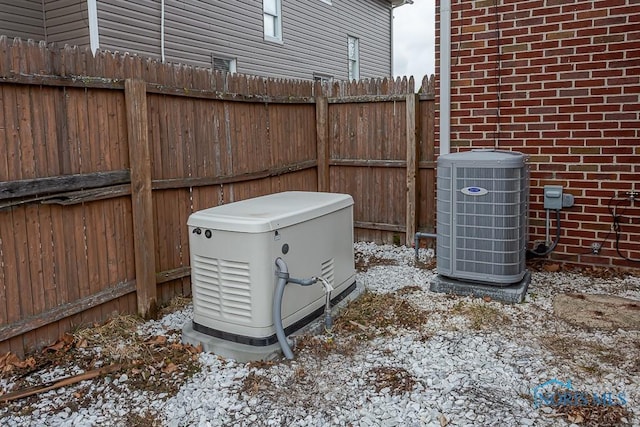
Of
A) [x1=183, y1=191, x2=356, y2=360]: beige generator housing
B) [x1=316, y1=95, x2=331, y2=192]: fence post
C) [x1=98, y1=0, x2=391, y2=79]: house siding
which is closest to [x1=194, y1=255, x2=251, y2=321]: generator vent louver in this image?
[x1=183, y1=191, x2=356, y2=360]: beige generator housing

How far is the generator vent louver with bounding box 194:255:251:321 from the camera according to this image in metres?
3.17

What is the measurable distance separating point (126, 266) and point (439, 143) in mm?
3286

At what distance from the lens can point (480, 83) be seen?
496 cm

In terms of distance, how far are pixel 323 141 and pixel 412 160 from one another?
4.10 ft

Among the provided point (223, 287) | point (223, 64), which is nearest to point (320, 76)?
point (223, 64)

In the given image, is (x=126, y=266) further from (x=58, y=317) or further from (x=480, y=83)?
(x=480, y=83)

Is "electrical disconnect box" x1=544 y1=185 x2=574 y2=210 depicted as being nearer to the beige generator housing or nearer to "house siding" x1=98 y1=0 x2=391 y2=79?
the beige generator housing

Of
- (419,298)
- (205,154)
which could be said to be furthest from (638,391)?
(205,154)

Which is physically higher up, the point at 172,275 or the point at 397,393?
the point at 172,275

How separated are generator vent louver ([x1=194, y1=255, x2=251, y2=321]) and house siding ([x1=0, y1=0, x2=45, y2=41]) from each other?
605 centimetres

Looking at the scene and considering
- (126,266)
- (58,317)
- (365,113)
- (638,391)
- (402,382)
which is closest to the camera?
(638,391)

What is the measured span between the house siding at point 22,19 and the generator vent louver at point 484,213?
21.7 ft

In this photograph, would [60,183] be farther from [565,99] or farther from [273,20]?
[273,20]

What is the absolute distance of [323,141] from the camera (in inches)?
255
